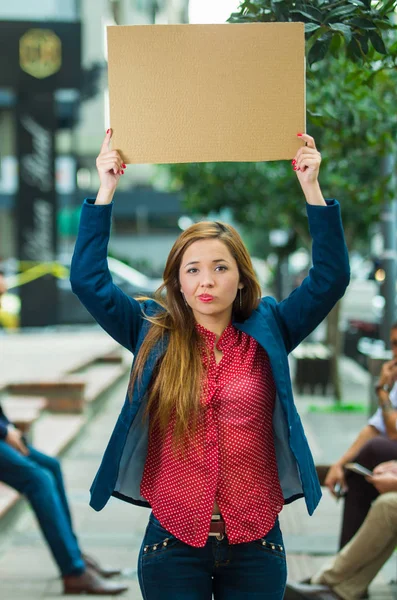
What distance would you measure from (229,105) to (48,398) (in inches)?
330

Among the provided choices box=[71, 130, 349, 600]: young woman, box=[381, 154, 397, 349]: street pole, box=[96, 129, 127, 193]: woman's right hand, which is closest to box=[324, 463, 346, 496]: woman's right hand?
box=[71, 130, 349, 600]: young woman

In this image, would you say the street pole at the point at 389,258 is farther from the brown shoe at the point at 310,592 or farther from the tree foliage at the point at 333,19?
the tree foliage at the point at 333,19

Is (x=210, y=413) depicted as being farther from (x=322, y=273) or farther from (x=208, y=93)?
(x=208, y=93)

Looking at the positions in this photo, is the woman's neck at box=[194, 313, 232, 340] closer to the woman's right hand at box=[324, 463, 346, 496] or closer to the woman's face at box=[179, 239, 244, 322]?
the woman's face at box=[179, 239, 244, 322]

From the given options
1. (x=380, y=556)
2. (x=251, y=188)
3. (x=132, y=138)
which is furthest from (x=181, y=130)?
(x=251, y=188)

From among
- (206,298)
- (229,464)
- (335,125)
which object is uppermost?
(335,125)

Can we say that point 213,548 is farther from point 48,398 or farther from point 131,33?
point 48,398

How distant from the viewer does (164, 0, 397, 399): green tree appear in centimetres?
360

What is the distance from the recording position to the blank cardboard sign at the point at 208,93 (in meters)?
3.02

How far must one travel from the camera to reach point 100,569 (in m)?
5.84

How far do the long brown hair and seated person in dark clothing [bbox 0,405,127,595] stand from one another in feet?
8.35

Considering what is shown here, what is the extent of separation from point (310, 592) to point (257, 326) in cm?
252

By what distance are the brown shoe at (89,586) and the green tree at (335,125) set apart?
289 cm

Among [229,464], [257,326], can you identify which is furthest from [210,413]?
[257,326]
